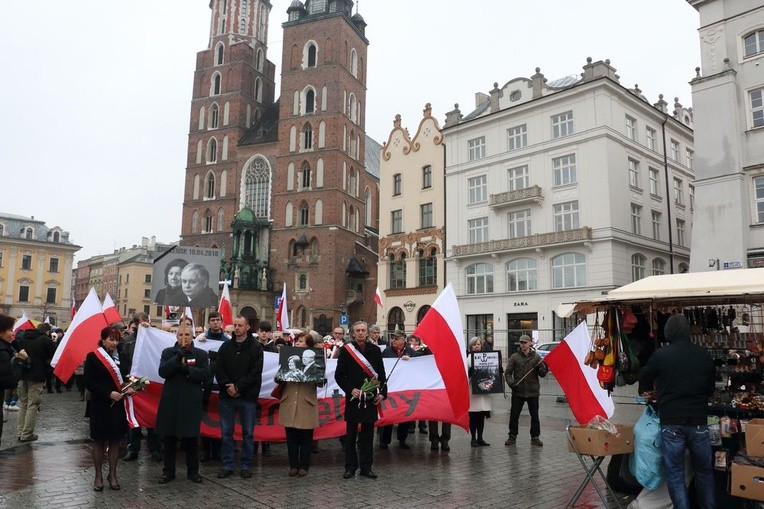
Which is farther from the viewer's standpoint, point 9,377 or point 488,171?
point 488,171

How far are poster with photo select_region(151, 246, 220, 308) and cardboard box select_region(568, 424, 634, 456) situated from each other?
9.83 m

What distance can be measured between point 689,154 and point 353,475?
3841cm

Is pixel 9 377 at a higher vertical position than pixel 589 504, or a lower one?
higher

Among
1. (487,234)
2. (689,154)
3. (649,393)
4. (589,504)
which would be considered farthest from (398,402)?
(689,154)

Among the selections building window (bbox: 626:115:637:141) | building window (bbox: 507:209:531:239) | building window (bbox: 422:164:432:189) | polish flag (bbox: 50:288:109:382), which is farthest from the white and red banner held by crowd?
building window (bbox: 422:164:432:189)

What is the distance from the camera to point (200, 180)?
61.1 metres

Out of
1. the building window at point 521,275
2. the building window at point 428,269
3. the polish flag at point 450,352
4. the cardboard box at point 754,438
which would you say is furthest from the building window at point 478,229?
the cardboard box at point 754,438

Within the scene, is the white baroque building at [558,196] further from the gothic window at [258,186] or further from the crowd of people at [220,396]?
the gothic window at [258,186]

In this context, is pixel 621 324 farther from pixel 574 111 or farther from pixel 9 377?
pixel 574 111

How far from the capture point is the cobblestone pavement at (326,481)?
6.70 m

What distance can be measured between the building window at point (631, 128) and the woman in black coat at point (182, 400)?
3164cm

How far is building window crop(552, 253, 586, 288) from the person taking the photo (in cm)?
3250

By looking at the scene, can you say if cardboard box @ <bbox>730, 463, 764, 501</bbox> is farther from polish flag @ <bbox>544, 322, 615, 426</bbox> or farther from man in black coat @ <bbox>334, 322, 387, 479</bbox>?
man in black coat @ <bbox>334, 322, 387, 479</bbox>

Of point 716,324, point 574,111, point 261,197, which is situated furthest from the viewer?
point 261,197
